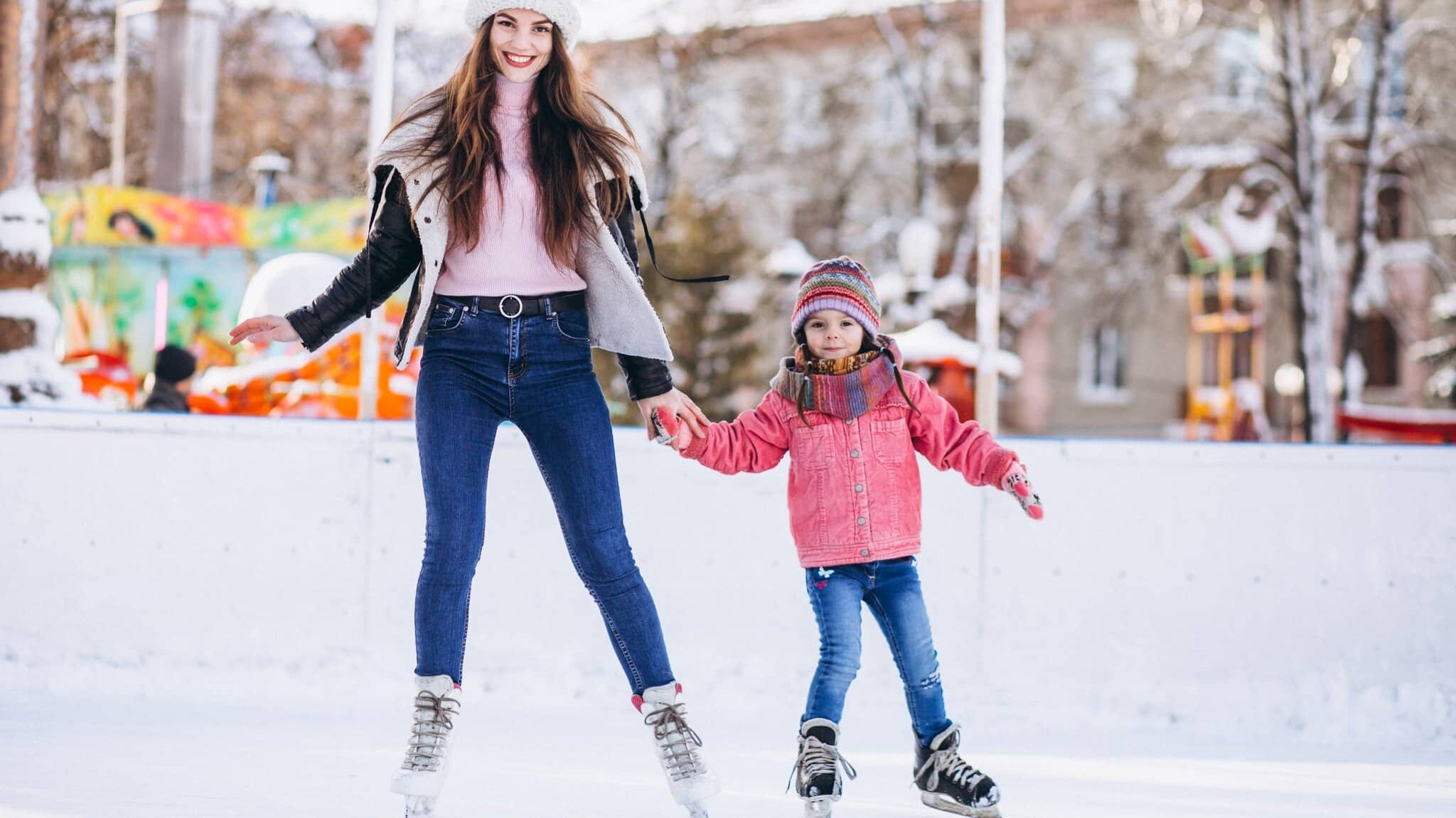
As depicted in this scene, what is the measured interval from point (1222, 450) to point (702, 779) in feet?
6.65

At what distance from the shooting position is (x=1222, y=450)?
12.7 ft

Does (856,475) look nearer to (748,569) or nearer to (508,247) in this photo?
(508,247)

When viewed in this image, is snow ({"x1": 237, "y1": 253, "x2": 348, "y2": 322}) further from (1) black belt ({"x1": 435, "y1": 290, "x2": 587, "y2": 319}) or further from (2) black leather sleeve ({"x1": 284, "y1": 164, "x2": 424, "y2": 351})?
(1) black belt ({"x1": 435, "y1": 290, "x2": 587, "y2": 319})

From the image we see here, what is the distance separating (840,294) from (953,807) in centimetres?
96

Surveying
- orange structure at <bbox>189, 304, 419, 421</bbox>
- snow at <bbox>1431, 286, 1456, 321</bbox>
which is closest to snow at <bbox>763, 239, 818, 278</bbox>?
orange structure at <bbox>189, 304, 419, 421</bbox>

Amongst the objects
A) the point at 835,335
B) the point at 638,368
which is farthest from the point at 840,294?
the point at 638,368

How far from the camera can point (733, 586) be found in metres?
3.89

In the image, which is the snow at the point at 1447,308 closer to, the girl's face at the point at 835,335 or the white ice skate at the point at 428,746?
the girl's face at the point at 835,335

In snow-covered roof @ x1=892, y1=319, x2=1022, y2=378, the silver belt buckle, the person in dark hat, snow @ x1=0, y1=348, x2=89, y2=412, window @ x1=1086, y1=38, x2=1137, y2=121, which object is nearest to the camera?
the silver belt buckle

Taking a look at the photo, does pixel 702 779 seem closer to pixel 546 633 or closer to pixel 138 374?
pixel 546 633

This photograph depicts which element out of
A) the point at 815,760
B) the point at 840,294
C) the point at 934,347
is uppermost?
the point at 934,347

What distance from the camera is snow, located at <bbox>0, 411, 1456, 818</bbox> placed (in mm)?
3709

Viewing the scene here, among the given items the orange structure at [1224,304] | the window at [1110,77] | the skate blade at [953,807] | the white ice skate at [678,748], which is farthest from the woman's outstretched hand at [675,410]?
the window at [1110,77]

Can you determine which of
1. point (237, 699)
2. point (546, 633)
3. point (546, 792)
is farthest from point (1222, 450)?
point (237, 699)
